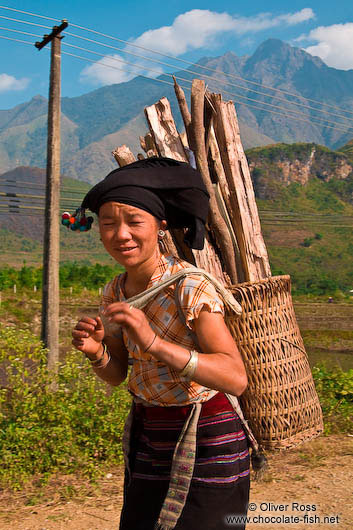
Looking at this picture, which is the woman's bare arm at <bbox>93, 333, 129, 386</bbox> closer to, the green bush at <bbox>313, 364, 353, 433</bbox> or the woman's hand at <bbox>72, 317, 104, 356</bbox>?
the woman's hand at <bbox>72, 317, 104, 356</bbox>

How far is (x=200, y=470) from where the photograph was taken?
165 cm

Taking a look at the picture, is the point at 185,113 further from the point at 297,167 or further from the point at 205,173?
the point at 297,167

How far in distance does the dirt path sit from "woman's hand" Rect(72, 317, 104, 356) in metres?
2.08

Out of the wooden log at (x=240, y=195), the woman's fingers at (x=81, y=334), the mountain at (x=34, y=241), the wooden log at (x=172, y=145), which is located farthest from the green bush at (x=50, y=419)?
the mountain at (x=34, y=241)

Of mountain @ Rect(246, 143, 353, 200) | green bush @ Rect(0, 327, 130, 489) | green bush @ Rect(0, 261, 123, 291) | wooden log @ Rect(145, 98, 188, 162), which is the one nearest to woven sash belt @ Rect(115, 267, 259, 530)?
wooden log @ Rect(145, 98, 188, 162)

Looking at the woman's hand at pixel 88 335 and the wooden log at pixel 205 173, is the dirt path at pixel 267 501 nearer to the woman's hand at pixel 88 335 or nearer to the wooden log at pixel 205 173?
the wooden log at pixel 205 173

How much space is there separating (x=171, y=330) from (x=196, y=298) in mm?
134

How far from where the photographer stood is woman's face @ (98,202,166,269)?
1.62 metres

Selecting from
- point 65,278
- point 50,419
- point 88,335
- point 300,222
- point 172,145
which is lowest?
point 50,419

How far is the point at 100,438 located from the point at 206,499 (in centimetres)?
280

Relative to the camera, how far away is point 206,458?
5.42ft

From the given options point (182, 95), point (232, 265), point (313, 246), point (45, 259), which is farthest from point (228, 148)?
point (313, 246)

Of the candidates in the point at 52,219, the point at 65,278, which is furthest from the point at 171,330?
the point at 65,278

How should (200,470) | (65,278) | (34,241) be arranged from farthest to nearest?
(34,241)
(65,278)
(200,470)
